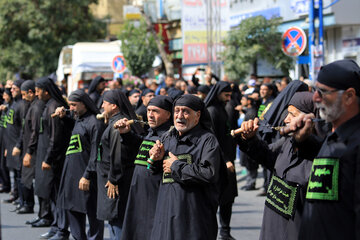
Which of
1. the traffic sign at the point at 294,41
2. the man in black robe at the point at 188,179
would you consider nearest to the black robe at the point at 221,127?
the man in black robe at the point at 188,179

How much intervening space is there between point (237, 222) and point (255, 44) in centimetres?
1270

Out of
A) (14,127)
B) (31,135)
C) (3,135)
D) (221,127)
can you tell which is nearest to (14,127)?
(14,127)

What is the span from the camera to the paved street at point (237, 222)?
9203 mm

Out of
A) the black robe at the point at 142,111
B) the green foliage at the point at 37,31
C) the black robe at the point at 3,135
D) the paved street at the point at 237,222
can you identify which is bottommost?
the paved street at the point at 237,222

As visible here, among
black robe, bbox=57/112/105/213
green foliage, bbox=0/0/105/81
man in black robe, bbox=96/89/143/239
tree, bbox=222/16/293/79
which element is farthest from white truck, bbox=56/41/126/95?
man in black robe, bbox=96/89/143/239

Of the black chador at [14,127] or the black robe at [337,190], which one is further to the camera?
the black chador at [14,127]

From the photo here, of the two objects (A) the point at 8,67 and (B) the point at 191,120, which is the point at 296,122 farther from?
(A) the point at 8,67

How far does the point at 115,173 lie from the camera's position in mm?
6844

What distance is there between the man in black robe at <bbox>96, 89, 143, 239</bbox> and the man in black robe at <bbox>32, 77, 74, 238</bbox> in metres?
1.82

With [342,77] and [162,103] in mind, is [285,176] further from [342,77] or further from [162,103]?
[162,103]

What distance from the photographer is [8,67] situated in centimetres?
3850

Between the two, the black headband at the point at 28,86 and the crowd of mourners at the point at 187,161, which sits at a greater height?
the black headband at the point at 28,86

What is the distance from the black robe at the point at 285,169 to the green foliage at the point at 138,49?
81.4 ft

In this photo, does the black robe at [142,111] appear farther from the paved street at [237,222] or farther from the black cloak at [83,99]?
the paved street at [237,222]
